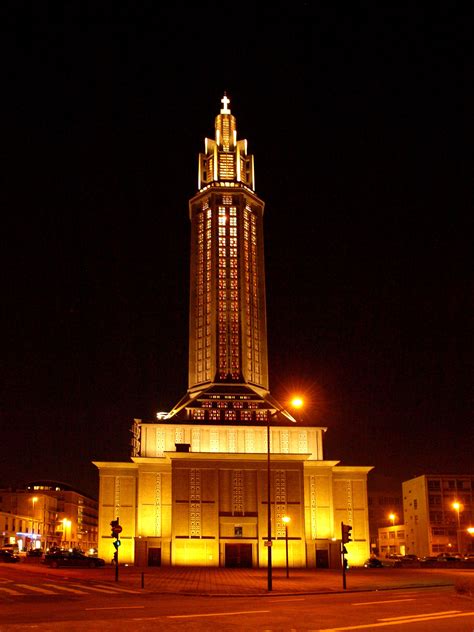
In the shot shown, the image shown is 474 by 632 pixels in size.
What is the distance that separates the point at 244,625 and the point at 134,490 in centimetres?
5725

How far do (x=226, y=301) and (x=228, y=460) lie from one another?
21622 mm

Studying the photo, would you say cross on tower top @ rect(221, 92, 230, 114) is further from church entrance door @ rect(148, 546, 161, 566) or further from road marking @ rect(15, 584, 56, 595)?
road marking @ rect(15, 584, 56, 595)

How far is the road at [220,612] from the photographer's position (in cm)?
1784

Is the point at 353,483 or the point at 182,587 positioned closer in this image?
the point at 182,587

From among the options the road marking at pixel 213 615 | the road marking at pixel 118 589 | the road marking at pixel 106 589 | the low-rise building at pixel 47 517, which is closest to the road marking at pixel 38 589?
the road marking at pixel 106 589

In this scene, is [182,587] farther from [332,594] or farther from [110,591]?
[332,594]

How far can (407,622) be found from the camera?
19.1m

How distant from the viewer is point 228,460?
69.2 metres

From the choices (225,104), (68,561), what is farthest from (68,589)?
(225,104)

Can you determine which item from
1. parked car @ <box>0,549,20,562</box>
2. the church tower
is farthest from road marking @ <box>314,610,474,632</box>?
the church tower

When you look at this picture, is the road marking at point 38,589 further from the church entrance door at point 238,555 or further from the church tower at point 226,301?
the church tower at point 226,301

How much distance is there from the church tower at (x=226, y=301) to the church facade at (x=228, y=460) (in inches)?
5.5

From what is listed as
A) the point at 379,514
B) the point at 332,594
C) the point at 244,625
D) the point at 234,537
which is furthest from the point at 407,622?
the point at 379,514

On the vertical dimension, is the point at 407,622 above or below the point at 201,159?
below
